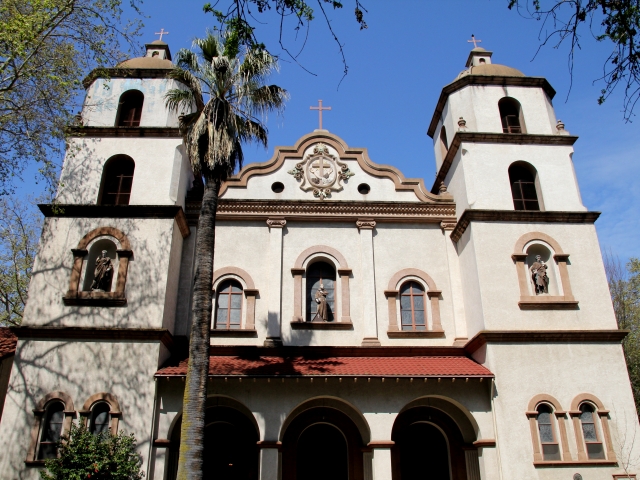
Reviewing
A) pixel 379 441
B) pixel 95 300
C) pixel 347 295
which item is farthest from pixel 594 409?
pixel 95 300

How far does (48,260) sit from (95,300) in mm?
2109

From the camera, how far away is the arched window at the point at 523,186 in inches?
750

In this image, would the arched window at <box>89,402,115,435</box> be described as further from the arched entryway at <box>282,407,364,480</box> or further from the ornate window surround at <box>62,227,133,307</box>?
the arched entryway at <box>282,407,364,480</box>

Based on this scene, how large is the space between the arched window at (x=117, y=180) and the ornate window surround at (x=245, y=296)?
12.9 ft

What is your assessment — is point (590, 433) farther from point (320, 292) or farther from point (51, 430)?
point (51, 430)

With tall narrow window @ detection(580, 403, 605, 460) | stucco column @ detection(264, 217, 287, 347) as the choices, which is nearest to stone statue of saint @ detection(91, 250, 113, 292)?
stucco column @ detection(264, 217, 287, 347)

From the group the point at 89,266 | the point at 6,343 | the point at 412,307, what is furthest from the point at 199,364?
the point at 6,343

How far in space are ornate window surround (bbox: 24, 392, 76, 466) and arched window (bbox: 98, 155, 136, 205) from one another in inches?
246

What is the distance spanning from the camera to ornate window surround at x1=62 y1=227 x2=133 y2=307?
16250 millimetres

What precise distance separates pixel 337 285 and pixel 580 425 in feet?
25.9

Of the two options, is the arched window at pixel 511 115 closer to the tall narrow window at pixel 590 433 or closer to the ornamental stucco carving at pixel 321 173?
the ornamental stucco carving at pixel 321 173

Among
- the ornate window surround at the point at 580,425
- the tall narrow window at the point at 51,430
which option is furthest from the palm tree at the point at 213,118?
the ornate window surround at the point at 580,425

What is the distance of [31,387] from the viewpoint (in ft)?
50.0

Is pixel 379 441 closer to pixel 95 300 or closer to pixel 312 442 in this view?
pixel 312 442
